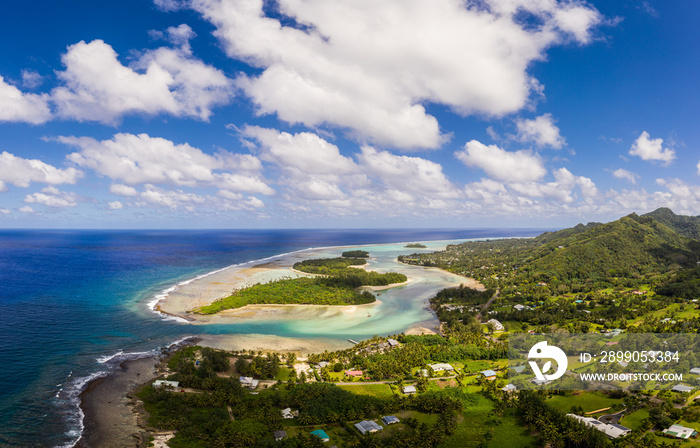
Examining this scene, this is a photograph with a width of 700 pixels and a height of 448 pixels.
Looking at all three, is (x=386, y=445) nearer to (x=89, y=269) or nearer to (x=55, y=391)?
(x=55, y=391)

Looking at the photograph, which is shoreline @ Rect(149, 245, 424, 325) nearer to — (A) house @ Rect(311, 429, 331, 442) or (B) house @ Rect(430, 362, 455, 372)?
(B) house @ Rect(430, 362, 455, 372)

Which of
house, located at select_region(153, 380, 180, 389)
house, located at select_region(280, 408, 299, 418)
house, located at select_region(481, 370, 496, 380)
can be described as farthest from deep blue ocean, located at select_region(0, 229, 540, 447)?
house, located at select_region(481, 370, 496, 380)

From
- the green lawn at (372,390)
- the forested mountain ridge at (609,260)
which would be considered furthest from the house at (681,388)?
the forested mountain ridge at (609,260)

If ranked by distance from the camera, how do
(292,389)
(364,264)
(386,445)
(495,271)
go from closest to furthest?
(386,445) → (292,389) → (495,271) → (364,264)

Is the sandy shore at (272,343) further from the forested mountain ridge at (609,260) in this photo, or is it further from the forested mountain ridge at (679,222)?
the forested mountain ridge at (679,222)

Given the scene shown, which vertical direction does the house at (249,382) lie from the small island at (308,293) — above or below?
below

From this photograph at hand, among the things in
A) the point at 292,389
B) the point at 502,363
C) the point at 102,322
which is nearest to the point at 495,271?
the point at 502,363
